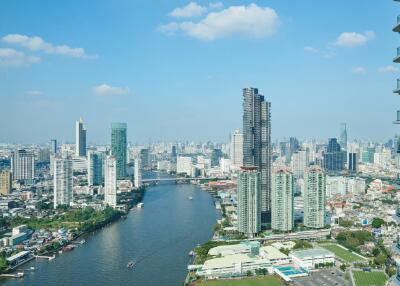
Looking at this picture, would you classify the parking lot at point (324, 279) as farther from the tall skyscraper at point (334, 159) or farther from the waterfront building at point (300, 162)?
the tall skyscraper at point (334, 159)

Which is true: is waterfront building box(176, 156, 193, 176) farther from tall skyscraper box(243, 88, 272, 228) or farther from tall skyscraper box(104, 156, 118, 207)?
tall skyscraper box(243, 88, 272, 228)

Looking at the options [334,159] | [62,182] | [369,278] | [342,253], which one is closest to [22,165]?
[62,182]

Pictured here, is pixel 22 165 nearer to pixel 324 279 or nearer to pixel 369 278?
pixel 324 279

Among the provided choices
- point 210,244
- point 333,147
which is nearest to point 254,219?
point 210,244

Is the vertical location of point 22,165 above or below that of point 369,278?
above

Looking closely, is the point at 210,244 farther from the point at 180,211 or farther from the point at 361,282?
the point at 180,211

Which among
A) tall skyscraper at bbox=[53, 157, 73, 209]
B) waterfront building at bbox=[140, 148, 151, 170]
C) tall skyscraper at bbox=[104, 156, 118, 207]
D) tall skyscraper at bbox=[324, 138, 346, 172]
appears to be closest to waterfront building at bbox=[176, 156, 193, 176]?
waterfront building at bbox=[140, 148, 151, 170]

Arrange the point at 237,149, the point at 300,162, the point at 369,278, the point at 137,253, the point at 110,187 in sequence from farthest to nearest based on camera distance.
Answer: the point at 237,149, the point at 300,162, the point at 110,187, the point at 137,253, the point at 369,278

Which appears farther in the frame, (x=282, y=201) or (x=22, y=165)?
(x=22, y=165)
